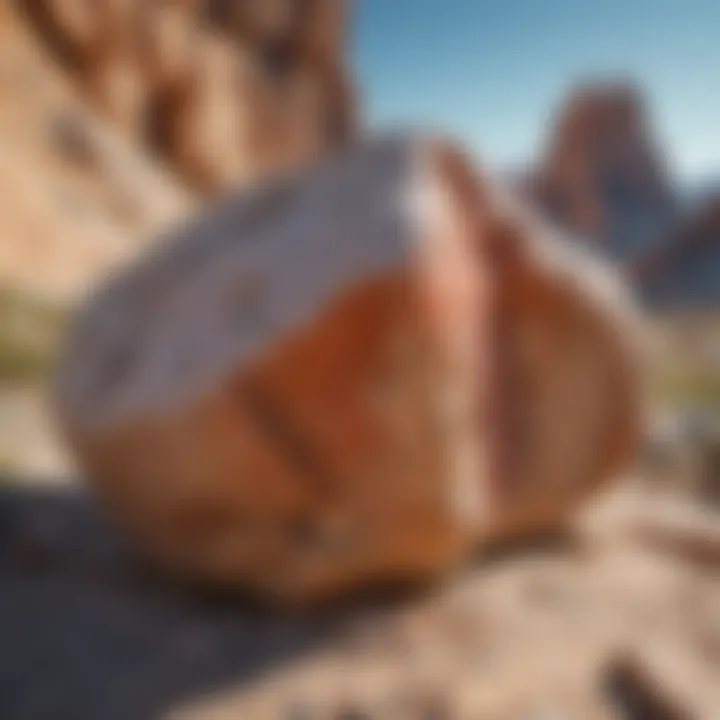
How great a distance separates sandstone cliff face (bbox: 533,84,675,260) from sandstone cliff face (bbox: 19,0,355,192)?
17254 millimetres

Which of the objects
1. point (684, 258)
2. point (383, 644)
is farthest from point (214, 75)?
point (684, 258)

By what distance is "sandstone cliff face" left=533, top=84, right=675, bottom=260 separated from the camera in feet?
128

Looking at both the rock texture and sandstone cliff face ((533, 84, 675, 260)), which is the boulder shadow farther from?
sandstone cliff face ((533, 84, 675, 260))

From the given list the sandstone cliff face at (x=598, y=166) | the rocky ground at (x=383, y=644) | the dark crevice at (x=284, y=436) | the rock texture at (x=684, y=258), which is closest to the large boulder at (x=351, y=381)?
the dark crevice at (x=284, y=436)

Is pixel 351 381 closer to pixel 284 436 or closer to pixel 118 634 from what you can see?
pixel 284 436

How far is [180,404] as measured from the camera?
233 centimetres

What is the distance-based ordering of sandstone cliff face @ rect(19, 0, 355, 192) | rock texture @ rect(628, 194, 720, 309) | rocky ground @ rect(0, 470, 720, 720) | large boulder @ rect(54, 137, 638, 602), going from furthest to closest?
1. rock texture @ rect(628, 194, 720, 309)
2. sandstone cliff face @ rect(19, 0, 355, 192)
3. large boulder @ rect(54, 137, 638, 602)
4. rocky ground @ rect(0, 470, 720, 720)

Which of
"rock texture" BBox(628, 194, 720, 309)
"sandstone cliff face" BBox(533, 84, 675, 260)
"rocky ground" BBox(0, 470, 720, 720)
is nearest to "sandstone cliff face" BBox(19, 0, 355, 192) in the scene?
"rock texture" BBox(628, 194, 720, 309)

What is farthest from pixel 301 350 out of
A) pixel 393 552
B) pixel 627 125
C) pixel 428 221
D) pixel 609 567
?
pixel 627 125

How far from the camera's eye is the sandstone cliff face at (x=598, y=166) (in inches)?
1535

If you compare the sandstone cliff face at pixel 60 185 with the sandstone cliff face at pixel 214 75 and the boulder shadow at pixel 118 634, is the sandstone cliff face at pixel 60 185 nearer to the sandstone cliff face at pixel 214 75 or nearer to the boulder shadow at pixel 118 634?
the sandstone cliff face at pixel 214 75

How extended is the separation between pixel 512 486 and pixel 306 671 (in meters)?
0.83

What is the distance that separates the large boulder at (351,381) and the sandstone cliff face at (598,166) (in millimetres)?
37266

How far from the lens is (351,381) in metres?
2.16
